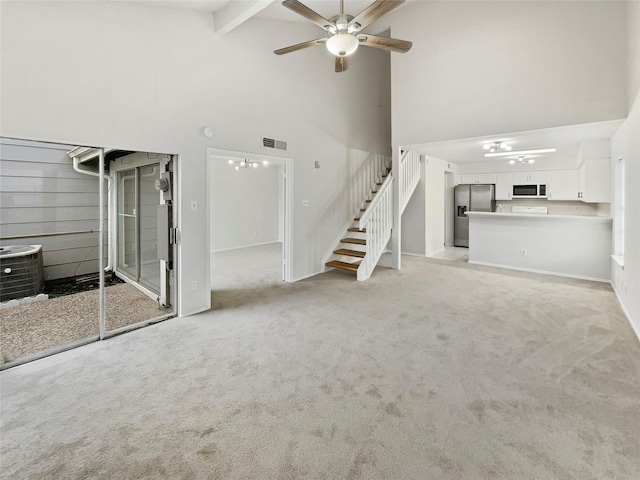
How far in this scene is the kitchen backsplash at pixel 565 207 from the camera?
7.17 metres

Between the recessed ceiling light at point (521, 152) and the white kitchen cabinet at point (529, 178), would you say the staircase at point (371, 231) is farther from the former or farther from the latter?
the white kitchen cabinet at point (529, 178)

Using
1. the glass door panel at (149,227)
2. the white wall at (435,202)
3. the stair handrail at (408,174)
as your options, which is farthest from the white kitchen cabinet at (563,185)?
the glass door panel at (149,227)

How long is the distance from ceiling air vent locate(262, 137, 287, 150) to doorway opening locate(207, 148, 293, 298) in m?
0.18

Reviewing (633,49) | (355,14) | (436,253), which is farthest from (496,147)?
(355,14)

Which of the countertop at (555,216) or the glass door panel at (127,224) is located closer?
the glass door panel at (127,224)

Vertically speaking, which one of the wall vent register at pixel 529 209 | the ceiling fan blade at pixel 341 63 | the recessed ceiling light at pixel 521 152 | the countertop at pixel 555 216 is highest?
the ceiling fan blade at pixel 341 63

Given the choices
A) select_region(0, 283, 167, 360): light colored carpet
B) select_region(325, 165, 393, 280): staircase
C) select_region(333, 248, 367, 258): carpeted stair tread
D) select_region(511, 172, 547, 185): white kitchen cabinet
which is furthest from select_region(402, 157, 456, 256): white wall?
select_region(0, 283, 167, 360): light colored carpet

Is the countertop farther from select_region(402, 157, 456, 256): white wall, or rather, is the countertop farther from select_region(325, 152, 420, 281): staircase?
select_region(325, 152, 420, 281): staircase

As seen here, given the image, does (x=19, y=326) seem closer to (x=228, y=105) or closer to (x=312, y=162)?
(x=228, y=105)

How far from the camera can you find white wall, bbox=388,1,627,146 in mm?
3863

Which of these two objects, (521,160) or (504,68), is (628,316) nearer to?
(504,68)

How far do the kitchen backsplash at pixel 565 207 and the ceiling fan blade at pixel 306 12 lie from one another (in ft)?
23.6

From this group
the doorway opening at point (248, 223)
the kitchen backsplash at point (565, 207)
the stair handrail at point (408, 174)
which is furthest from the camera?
the kitchen backsplash at point (565, 207)

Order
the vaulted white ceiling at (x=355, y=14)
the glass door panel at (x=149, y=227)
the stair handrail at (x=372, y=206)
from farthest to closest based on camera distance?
the stair handrail at (x=372, y=206) → the glass door panel at (x=149, y=227) → the vaulted white ceiling at (x=355, y=14)
